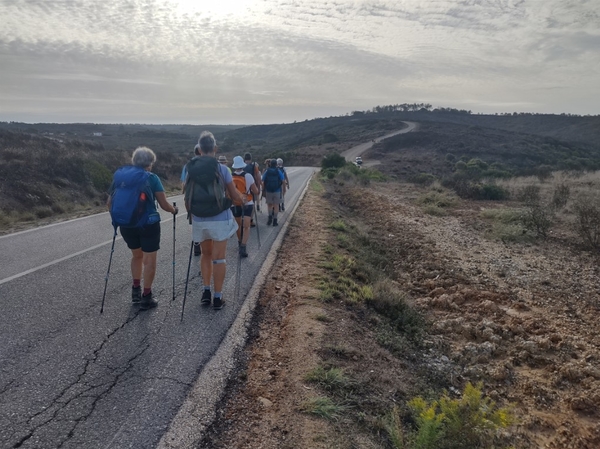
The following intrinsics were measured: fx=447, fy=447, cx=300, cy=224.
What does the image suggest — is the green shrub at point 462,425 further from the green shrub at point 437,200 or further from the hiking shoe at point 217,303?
the green shrub at point 437,200

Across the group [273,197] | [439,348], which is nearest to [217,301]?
[439,348]

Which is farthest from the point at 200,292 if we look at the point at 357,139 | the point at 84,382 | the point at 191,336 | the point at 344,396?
the point at 357,139

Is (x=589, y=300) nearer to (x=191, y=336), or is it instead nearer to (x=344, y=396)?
(x=344, y=396)

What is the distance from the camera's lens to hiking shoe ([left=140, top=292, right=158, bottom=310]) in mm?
5340

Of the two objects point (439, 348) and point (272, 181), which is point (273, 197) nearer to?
point (272, 181)

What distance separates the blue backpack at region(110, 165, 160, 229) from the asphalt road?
112 cm

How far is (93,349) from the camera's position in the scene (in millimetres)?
4254

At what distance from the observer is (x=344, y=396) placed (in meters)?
3.72

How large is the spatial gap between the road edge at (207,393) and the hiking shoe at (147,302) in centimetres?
105

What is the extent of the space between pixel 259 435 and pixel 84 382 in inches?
63.0

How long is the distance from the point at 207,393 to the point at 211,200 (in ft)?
7.20

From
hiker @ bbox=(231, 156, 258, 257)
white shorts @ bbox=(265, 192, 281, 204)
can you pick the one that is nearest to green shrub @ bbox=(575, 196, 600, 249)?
white shorts @ bbox=(265, 192, 281, 204)

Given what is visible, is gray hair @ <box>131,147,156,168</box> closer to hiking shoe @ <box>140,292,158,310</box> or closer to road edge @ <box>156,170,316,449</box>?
hiking shoe @ <box>140,292,158,310</box>

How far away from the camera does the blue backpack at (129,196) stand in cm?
493
